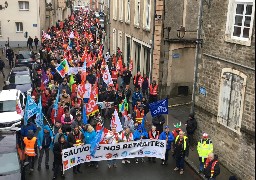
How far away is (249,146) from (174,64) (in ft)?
33.8

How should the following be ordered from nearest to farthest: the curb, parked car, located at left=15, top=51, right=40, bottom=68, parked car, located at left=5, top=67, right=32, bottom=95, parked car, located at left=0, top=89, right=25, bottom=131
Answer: the curb, parked car, located at left=0, top=89, right=25, bottom=131, parked car, located at left=5, top=67, right=32, bottom=95, parked car, located at left=15, top=51, right=40, bottom=68

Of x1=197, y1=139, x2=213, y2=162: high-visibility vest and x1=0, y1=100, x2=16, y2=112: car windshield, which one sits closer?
x1=197, y1=139, x2=213, y2=162: high-visibility vest

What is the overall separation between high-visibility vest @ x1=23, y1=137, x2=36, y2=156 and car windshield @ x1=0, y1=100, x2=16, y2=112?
14.7 ft

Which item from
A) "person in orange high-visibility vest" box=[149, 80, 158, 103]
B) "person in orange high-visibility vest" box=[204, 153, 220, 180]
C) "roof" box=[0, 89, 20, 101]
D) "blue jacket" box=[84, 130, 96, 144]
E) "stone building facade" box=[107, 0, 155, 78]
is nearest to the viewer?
"person in orange high-visibility vest" box=[204, 153, 220, 180]

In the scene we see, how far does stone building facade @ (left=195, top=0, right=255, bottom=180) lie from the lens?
12000 millimetres

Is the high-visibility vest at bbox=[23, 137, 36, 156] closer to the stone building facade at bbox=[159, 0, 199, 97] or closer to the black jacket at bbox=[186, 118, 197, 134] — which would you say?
the black jacket at bbox=[186, 118, 197, 134]

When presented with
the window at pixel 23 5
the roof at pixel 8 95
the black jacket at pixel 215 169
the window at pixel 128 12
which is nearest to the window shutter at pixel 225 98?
the black jacket at pixel 215 169

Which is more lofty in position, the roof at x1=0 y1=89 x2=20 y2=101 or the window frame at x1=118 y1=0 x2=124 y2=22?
the window frame at x1=118 y1=0 x2=124 y2=22

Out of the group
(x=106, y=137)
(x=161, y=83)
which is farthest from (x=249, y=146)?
(x=161, y=83)

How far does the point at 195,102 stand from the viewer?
1528 centimetres

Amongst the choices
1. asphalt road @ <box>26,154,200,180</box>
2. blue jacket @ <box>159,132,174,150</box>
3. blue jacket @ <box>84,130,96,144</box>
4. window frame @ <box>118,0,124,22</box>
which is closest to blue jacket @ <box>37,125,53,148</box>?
asphalt road @ <box>26,154,200,180</box>

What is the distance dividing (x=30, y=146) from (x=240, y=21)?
835cm

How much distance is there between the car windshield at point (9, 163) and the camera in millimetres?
10796

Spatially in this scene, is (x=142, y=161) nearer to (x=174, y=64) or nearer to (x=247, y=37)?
(x=247, y=37)
